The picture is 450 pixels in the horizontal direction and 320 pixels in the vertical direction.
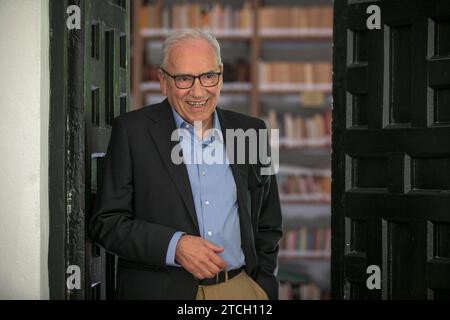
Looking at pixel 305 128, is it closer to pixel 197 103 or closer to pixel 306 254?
pixel 306 254

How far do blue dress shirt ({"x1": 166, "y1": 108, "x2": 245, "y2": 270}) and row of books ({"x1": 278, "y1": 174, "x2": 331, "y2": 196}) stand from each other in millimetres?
3963

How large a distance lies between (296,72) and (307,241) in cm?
145

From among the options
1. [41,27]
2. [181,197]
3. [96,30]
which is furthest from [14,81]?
[181,197]

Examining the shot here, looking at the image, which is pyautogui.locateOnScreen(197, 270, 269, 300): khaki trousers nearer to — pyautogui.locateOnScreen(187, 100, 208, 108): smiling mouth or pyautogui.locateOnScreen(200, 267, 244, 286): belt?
pyautogui.locateOnScreen(200, 267, 244, 286): belt

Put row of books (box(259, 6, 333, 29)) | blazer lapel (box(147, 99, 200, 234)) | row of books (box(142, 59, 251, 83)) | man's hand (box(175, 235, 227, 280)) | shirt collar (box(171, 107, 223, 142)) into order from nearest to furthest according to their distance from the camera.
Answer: man's hand (box(175, 235, 227, 280)) → blazer lapel (box(147, 99, 200, 234)) → shirt collar (box(171, 107, 223, 142)) → row of books (box(259, 6, 333, 29)) → row of books (box(142, 59, 251, 83))

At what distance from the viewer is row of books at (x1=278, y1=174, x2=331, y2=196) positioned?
6291 millimetres

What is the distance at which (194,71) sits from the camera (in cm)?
231

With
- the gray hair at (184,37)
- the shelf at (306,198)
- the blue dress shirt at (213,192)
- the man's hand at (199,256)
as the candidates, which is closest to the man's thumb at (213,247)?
the man's hand at (199,256)

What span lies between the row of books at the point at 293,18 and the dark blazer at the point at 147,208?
4025 mm

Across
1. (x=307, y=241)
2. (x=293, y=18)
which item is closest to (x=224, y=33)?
(x=293, y=18)

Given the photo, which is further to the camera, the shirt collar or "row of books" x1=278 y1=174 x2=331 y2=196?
"row of books" x1=278 y1=174 x2=331 y2=196

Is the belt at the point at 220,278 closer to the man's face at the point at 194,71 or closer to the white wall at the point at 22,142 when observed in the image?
the man's face at the point at 194,71

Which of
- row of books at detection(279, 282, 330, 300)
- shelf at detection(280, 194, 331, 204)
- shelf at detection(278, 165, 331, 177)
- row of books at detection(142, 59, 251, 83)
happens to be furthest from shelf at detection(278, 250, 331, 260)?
row of books at detection(142, 59, 251, 83)
